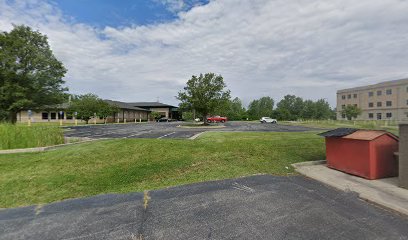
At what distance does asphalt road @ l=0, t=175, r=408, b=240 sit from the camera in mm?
3426

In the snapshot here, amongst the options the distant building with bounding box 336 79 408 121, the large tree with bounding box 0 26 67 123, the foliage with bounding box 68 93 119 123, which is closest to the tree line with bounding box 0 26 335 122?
the large tree with bounding box 0 26 67 123

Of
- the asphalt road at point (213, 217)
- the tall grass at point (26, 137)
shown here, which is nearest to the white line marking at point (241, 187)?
the asphalt road at point (213, 217)

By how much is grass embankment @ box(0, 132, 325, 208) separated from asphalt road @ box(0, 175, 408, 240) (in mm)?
829

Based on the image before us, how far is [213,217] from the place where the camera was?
393 centimetres

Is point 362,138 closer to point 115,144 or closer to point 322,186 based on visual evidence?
point 322,186

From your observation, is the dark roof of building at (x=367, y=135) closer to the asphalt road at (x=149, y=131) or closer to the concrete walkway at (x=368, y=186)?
the concrete walkway at (x=368, y=186)

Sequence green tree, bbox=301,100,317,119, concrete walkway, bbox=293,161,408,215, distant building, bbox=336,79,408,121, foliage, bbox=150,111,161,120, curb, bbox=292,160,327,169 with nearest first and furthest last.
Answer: concrete walkway, bbox=293,161,408,215, curb, bbox=292,160,327,169, distant building, bbox=336,79,408,121, foliage, bbox=150,111,161,120, green tree, bbox=301,100,317,119

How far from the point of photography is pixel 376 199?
451 cm

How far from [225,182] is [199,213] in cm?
193

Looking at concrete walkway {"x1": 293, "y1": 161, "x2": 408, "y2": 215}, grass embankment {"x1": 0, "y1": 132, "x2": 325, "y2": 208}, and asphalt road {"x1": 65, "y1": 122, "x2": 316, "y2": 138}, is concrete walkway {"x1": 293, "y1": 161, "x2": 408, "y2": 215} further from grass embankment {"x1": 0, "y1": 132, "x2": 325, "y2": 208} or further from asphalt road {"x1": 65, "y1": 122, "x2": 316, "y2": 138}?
asphalt road {"x1": 65, "y1": 122, "x2": 316, "y2": 138}

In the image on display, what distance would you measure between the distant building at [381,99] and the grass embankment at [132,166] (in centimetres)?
6681

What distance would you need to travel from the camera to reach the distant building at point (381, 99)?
60.4m

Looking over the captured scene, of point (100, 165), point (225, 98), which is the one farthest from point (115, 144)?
point (225, 98)

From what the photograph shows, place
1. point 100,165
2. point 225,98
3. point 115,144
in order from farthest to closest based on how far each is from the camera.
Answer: point 225,98
point 115,144
point 100,165
